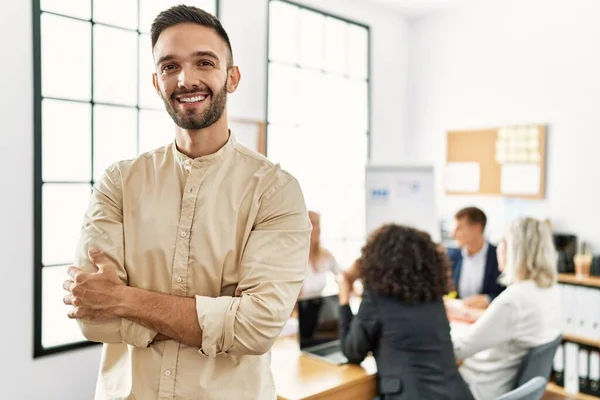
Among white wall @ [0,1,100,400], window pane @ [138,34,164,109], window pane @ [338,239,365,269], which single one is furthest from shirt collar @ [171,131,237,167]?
window pane @ [338,239,365,269]

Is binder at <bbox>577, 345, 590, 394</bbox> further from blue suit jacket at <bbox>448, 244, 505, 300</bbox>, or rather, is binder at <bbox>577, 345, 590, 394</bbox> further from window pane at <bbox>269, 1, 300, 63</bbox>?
window pane at <bbox>269, 1, 300, 63</bbox>

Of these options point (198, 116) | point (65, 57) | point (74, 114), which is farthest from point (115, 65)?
point (198, 116)

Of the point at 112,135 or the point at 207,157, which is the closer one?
the point at 207,157

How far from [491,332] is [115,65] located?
2768mm

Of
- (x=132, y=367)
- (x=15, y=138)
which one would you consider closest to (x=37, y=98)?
(x=15, y=138)

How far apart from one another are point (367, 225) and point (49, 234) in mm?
2502

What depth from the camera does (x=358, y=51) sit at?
205 inches

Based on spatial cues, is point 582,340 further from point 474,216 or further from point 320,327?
point 320,327

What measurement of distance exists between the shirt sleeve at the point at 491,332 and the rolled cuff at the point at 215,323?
5.36 feet

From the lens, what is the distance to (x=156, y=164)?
56.5 inches

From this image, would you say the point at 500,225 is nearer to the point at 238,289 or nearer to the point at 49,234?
the point at 49,234

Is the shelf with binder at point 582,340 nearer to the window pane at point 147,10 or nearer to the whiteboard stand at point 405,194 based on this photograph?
the whiteboard stand at point 405,194

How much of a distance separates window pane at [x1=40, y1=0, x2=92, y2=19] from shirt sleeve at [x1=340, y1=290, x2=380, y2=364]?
2.44 metres

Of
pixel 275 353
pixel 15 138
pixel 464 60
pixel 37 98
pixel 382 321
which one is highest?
pixel 464 60
